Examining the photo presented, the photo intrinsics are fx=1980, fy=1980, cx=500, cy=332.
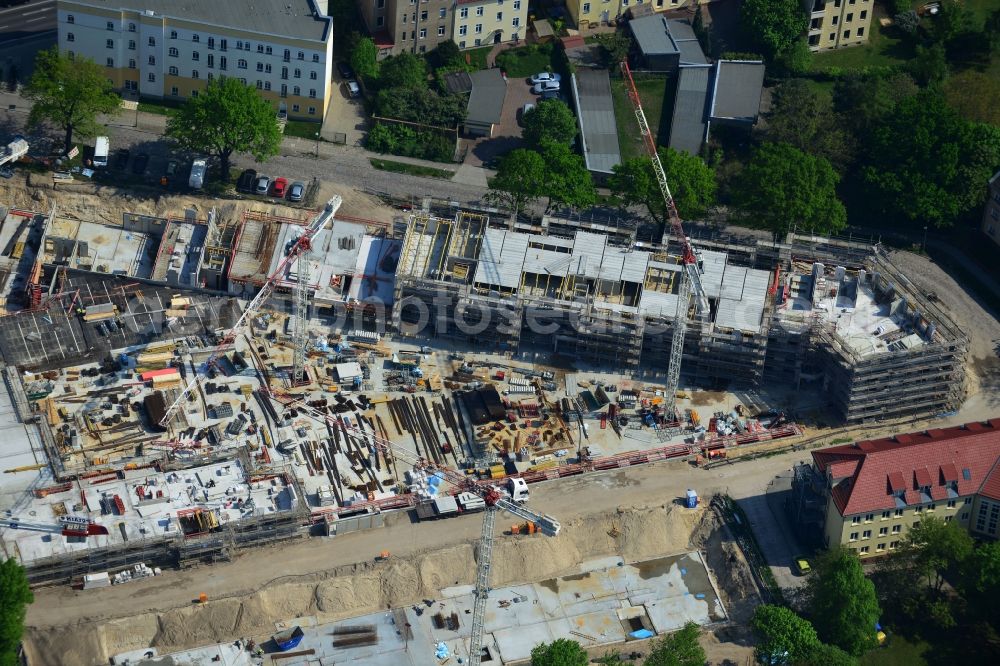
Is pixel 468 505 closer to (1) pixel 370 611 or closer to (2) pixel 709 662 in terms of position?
(1) pixel 370 611

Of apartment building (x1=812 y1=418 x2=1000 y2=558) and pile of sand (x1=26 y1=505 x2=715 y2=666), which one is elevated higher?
apartment building (x1=812 y1=418 x2=1000 y2=558)

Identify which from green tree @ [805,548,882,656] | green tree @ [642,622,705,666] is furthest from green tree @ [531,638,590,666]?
green tree @ [805,548,882,656]

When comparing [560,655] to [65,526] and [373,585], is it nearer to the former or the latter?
[373,585]

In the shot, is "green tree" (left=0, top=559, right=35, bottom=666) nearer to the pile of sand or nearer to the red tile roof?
the pile of sand

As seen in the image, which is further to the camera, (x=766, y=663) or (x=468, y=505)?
(x=468, y=505)

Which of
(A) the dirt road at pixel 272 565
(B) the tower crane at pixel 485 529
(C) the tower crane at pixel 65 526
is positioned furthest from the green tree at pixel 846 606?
(C) the tower crane at pixel 65 526

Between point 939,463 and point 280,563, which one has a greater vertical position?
point 939,463

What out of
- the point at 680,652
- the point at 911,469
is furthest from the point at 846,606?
the point at 680,652

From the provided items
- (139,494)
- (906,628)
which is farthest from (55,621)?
(906,628)
